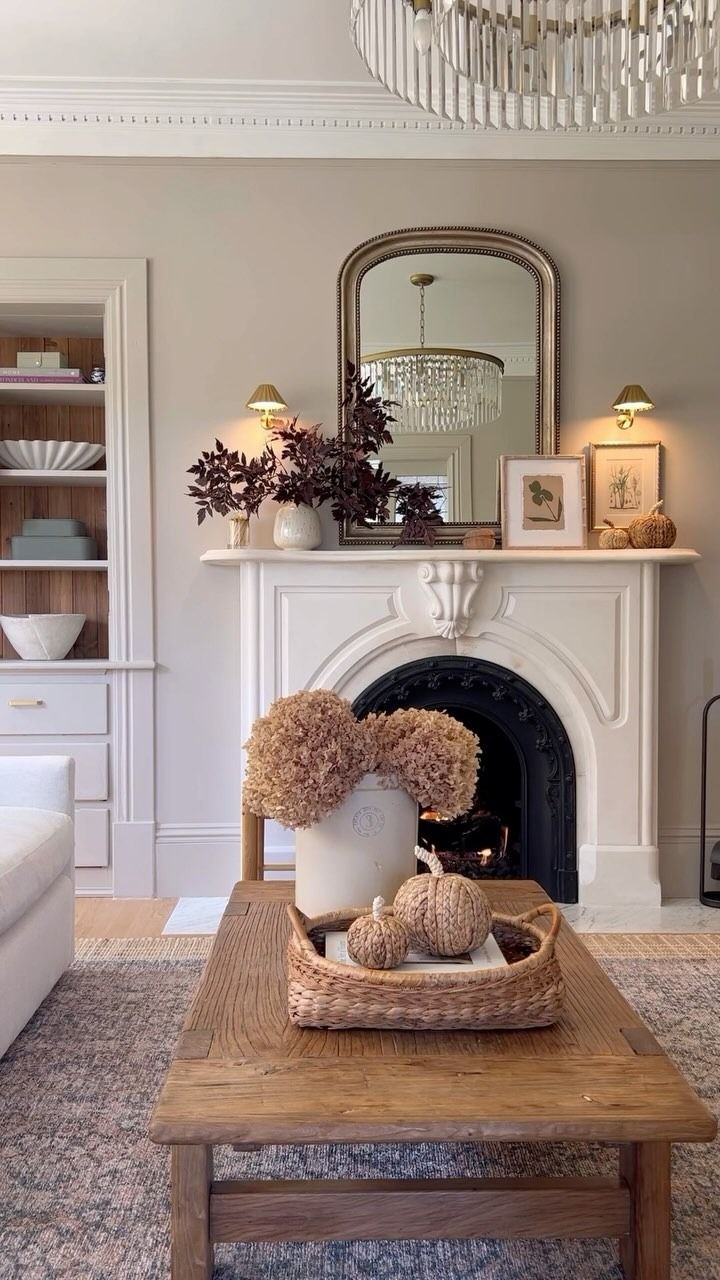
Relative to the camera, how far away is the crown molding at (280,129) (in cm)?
346

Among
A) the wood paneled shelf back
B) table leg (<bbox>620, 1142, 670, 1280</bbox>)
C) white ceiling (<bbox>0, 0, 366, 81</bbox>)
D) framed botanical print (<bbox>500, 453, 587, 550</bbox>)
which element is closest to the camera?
table leg (<bbox>620, 1142, 670, 1280</bbox>)

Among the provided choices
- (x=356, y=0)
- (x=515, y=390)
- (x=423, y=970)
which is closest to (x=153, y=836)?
(x=515, y=390)

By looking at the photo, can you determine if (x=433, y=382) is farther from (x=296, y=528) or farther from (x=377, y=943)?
(x=377, y=943)

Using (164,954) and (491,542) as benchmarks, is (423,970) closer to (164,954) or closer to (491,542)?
(164,954)

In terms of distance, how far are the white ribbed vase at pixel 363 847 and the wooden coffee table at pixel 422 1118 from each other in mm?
257

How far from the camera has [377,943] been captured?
1.40 meters

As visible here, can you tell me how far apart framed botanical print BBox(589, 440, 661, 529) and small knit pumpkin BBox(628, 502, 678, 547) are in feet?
0.36

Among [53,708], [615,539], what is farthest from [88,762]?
[615,539]

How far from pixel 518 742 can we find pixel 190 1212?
2497 mm

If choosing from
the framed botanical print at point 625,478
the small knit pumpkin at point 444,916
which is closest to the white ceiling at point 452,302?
the framed botanical print at point 625,478

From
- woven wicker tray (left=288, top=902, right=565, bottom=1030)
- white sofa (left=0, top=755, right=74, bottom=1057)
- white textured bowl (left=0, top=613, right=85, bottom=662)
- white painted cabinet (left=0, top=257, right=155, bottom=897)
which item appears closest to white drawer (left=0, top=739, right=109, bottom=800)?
white painted cabinet (left=0, top=257, right=155, bottom=897)

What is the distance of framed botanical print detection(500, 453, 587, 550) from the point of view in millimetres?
3561

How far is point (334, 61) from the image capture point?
10.8ft

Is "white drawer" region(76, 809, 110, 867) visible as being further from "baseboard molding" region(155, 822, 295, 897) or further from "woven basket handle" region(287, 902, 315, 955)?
"woven basket handle" region(287, 902, 315, 955)
